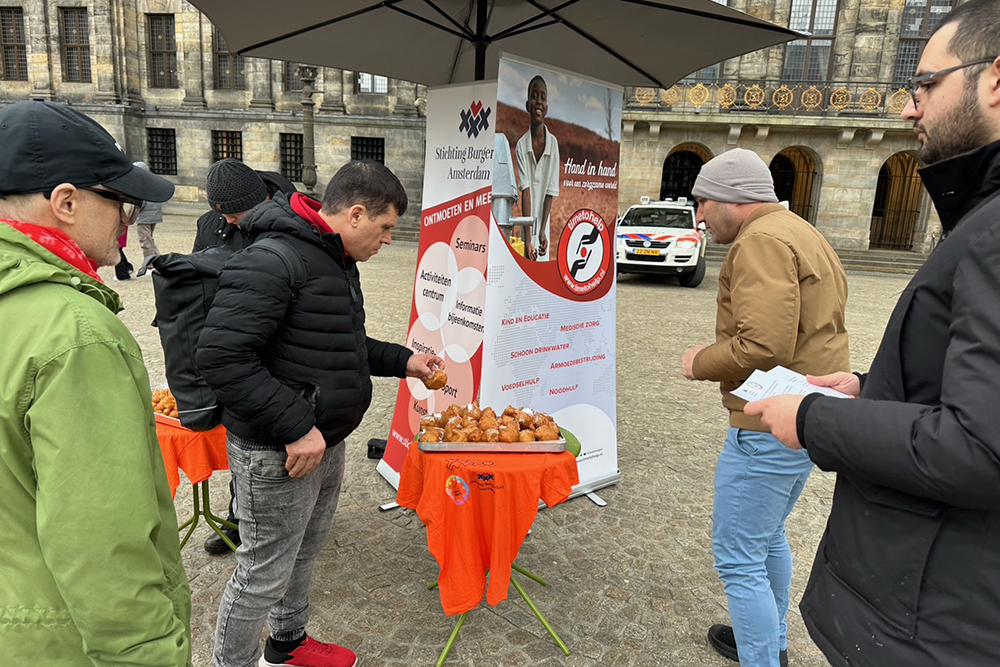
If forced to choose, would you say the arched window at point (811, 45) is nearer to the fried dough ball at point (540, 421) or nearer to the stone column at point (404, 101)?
the stone column at point (404, 101)

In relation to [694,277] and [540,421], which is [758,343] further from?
[694,277]

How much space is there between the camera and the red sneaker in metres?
2.56

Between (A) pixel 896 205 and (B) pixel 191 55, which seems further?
(B) pixel 191 55

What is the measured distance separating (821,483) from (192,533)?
4394 mm

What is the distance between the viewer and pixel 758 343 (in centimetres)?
220

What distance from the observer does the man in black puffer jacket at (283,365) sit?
204 cm

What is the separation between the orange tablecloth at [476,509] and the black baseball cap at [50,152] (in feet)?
5.73

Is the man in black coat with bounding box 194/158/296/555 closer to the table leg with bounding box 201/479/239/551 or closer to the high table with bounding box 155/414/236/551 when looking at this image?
the table leg with bounding box 201/479/239/551

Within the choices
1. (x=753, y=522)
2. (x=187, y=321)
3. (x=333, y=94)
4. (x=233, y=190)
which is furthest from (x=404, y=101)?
(x=753, y=522)

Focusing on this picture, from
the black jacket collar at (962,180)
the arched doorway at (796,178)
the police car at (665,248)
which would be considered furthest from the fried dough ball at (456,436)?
the arched doorway at (796,178)

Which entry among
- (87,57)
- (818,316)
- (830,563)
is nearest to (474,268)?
(818,316)

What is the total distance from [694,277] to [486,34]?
1104 centimetres

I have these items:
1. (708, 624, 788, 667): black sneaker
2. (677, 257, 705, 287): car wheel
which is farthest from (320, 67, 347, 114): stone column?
(708, 624, 788, 667): black sneaker

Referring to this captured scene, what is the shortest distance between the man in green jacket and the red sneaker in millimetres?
1445
